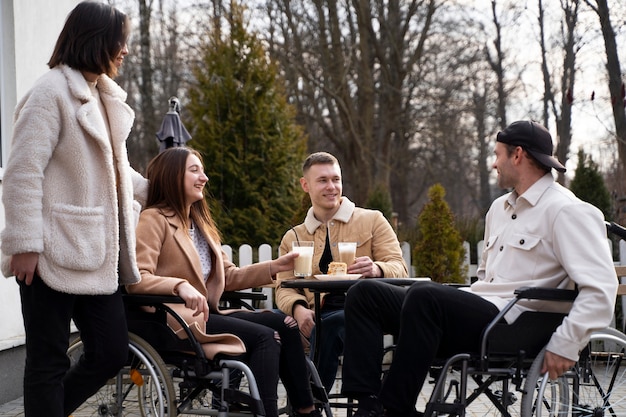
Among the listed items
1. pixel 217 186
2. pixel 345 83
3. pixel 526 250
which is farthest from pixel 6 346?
pixel 345 83

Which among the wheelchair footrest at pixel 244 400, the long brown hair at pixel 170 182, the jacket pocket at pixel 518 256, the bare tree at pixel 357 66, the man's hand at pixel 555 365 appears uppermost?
the bare tree at pixel 357 66

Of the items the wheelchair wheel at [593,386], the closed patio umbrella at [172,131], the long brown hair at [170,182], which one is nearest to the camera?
the wheelchair wheel at [593,386]

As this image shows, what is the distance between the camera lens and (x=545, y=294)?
3246 mm

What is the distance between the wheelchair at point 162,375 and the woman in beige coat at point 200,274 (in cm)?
9

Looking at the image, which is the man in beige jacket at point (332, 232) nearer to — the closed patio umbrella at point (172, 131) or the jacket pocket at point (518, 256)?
the jacket pocket at point (518, 256)

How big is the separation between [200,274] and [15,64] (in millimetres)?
3005

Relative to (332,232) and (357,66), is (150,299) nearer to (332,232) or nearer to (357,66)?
(332,232)

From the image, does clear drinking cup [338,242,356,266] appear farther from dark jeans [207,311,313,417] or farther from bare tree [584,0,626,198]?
bare tree [584,0,626,198]

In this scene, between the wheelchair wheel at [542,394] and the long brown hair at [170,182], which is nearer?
the wheelchair wheel at [542,394]

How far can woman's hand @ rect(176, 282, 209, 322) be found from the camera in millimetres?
3477

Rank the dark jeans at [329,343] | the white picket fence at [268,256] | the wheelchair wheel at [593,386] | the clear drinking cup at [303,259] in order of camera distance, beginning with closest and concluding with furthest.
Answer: the wheelchair wheel at [593,386] < the clear drinking cup at [303,259] < the dark jeans at [329,343] < the white picket fence at [268,256]

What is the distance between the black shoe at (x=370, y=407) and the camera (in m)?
3.38

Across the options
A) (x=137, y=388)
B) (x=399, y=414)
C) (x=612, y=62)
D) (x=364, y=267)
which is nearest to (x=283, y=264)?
(x=364, y=267)

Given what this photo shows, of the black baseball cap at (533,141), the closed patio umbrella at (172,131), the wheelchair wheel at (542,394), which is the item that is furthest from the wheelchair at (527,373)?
the closed patio umbrella at (172,131)
